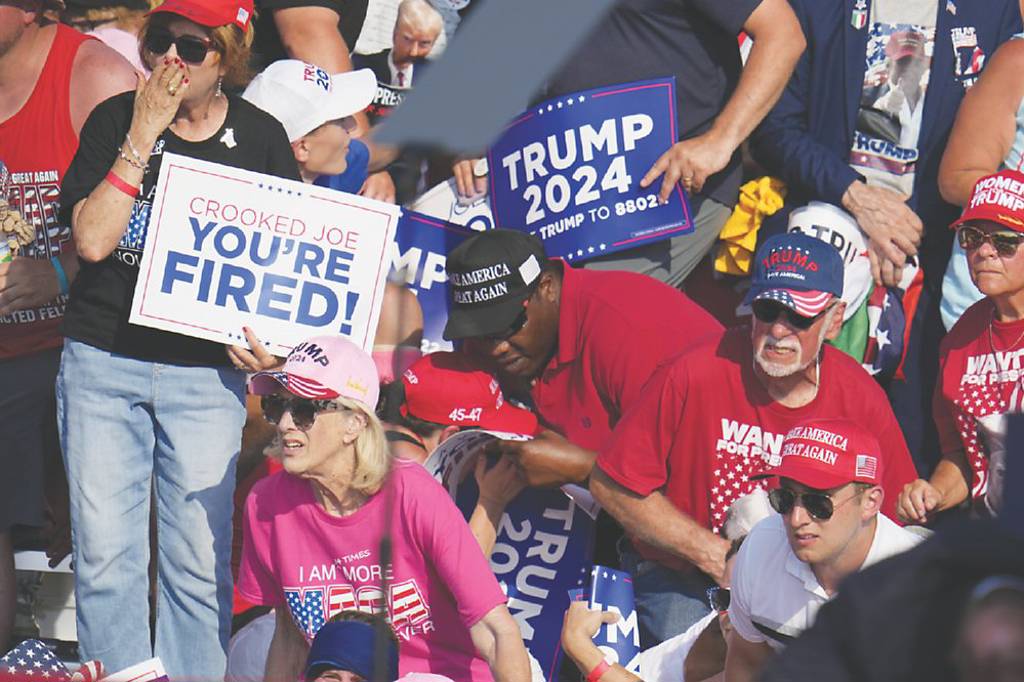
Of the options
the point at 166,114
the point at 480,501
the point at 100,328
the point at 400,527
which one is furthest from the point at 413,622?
the point at 166,114

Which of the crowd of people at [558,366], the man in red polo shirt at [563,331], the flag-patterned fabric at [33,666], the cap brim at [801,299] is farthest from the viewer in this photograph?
the man in red polo shirt at [563,331]

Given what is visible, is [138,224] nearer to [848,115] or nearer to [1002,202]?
[848,115]

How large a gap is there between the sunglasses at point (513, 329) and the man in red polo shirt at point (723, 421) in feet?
1.75

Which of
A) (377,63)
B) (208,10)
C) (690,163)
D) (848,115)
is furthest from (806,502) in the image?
(377,63)

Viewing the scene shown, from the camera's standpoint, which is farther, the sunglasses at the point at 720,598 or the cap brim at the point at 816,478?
the sunglasses at the point at 720,598

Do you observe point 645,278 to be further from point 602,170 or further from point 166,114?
point 166,114

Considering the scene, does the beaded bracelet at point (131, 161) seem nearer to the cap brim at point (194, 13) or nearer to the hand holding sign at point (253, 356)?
the cap brim at point (194, 13)

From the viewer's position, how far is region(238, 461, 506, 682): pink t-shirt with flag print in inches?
195

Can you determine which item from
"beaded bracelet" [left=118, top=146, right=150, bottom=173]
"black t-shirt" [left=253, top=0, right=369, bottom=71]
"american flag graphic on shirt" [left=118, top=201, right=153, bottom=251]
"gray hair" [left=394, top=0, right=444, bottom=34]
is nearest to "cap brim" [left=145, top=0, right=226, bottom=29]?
"beaded bracelet" [left=118, top=146, right=150, bottom=173]

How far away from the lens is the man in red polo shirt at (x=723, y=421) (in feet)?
17.1

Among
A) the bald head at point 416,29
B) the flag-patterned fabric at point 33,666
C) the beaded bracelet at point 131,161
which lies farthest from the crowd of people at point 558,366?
the bald head at point 416,29

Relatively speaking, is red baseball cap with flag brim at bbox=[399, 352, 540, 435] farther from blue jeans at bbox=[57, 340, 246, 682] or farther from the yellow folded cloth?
the yellow folded cloth

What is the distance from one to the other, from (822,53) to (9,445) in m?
3.08

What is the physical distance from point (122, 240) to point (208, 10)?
29.2 inches
